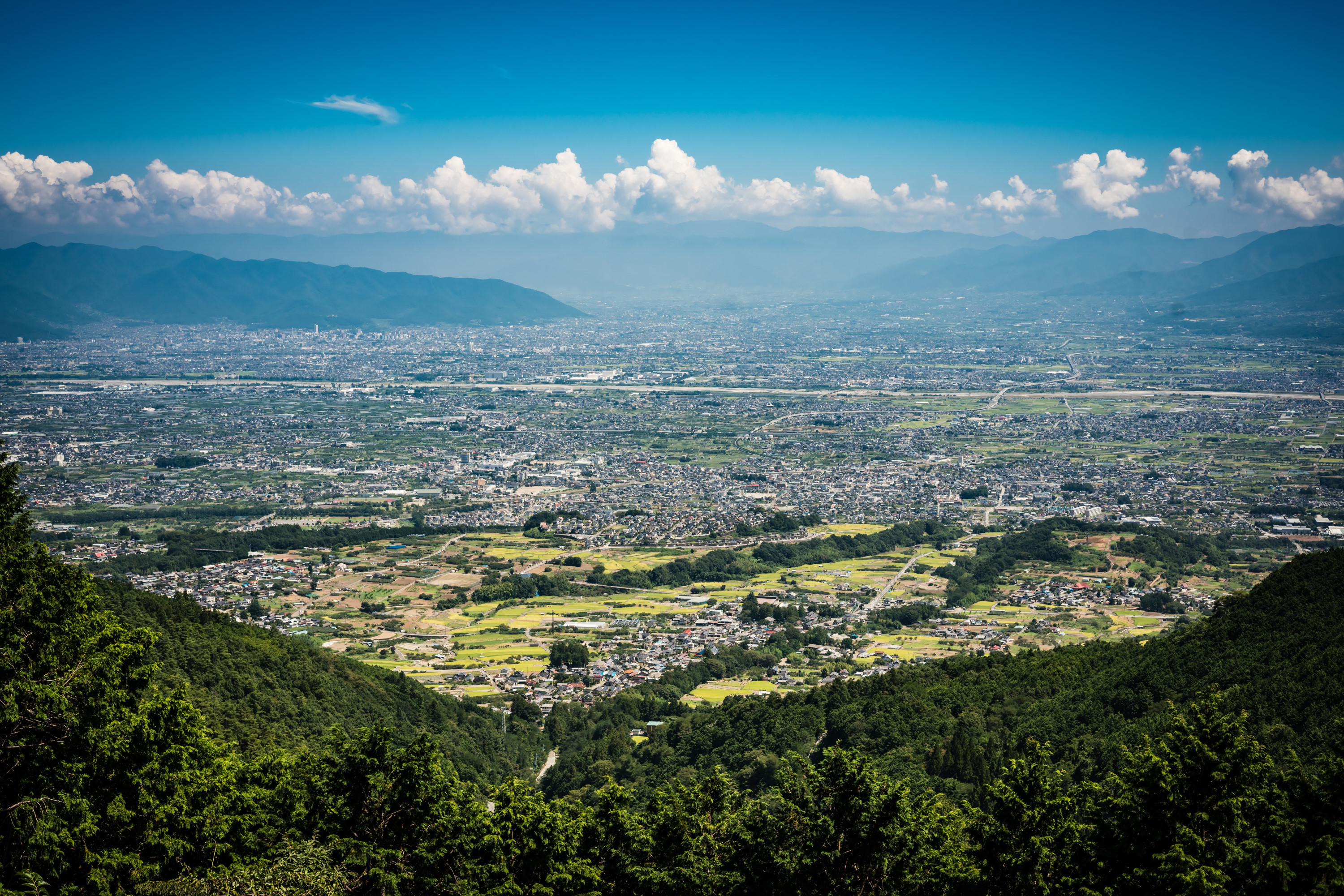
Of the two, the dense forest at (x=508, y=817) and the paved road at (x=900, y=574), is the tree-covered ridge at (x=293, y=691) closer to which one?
the dense forest at (x=508, y=817)

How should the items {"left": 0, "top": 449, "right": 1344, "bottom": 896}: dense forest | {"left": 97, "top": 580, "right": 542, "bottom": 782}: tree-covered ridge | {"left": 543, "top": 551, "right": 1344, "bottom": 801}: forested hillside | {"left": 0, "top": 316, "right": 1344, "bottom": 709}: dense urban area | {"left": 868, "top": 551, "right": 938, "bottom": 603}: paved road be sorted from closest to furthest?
{"left": 0, "top": 449, "right": 1344, "bottom": 896}: dense forest
{"left": 543, "top": 551, "right": 1344, "bottom": 801}: forested hillside
{"left": 97, "top": 580, "right": 542, "bottom": 782}: tree-covered ridge
{"left": 0, "top": 316, "right": 1344, "bottom": 709}: dense urban area
{"left": 868, "top": 551, "right": 938, "bottom": 603}: paved road

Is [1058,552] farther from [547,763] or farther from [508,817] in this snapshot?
[508,817]

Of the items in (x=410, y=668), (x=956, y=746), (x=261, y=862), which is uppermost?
(x=261, y=862)

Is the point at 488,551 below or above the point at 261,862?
below

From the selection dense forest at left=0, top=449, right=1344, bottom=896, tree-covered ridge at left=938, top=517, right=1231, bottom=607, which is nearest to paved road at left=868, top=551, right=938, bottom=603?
tree-covered ridge at left=938, top=517, right=1231, bottom=607

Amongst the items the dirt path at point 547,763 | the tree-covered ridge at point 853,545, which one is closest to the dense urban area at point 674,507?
the tree-covered ridge at point 853,545

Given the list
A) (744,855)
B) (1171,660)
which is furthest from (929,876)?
(1171,660)

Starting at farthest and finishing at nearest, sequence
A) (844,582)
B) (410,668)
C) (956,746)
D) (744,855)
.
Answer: (844,582)
(410,668)
(956,746)
(744,855)

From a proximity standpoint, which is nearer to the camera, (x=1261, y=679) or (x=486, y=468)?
(x=1261, y=679)

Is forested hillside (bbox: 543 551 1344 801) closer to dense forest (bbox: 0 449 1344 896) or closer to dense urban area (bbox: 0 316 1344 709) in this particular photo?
dense urban area (bbox: 0 316 1344 709)

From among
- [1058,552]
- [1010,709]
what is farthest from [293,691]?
[1058,552]

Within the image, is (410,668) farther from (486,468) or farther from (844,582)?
(486,468)
